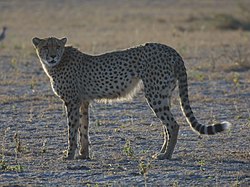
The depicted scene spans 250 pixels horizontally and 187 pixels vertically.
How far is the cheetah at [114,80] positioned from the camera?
29.7 ft

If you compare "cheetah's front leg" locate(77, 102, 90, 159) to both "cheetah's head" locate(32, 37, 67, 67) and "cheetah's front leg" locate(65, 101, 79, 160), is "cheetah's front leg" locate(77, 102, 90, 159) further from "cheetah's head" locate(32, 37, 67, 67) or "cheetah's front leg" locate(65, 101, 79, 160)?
"cheetah's head" locate(32, 37, 67, 67)

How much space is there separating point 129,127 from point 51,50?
214 centimetres

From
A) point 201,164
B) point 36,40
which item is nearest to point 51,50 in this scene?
point 36,40

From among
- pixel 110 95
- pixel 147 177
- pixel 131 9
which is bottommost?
pixel 147 177

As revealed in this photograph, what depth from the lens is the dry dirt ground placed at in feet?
26.1

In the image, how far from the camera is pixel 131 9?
1608 inches

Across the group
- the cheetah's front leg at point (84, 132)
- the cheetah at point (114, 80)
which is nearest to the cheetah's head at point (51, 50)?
the cheetah at point (114, 80)

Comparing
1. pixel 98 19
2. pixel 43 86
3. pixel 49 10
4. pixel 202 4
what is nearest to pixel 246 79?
pixel 43 86

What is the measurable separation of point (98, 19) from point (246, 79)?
60.4ft

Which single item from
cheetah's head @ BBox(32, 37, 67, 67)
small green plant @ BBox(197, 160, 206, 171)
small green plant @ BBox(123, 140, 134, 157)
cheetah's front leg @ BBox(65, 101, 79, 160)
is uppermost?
cheetah's head @ BBox(32, 37, 67, 67)

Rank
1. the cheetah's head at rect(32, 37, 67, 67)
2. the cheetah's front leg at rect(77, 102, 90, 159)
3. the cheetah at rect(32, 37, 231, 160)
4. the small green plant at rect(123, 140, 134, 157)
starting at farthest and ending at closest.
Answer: the cheetah's head at rect(32, 37, 67, 67) < the cheetah's front leg at rect(77, 102, 90, 159) < the cheetah at rect(32, 37, 231, 160) < the small green plant at rect(123, 140, 134, 157)

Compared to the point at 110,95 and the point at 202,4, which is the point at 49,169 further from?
the point at 202,4

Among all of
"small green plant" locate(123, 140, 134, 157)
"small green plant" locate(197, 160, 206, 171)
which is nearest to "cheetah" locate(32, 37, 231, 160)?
"small green plant" locate(123, 140, 134, 157)

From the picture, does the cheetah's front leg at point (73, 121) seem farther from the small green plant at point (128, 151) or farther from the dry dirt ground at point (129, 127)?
the small green plant at point (128, 151)
